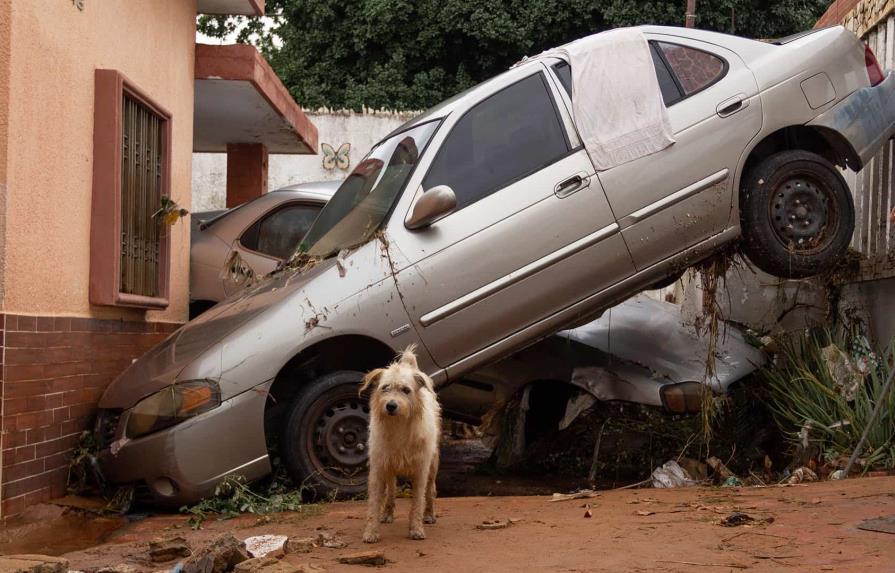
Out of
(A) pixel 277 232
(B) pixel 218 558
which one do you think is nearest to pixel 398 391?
(B) pixel 218 558

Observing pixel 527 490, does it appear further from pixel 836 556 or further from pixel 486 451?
pixel 836 556

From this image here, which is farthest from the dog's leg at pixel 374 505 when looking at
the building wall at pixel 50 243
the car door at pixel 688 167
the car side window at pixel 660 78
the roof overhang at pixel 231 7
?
the roof overhang at pixel 231 7

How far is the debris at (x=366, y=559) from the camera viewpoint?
193 inches

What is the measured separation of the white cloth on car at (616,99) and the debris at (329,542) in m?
3.05

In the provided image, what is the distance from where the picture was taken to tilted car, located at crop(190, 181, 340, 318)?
32.4ft

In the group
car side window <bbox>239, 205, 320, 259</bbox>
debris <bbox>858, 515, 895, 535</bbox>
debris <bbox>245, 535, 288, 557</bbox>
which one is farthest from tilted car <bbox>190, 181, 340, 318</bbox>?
debris <bbox>858, 515, 895, 535</bbox>

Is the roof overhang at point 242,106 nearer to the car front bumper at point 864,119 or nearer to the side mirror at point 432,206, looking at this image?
the side mirror at point 432,206

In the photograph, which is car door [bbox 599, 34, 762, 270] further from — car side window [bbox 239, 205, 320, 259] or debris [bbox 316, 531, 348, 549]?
car side window [bbox 239, 205, 320, 259]

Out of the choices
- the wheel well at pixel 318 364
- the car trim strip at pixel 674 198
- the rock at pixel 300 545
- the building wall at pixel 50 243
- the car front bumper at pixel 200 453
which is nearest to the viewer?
the rock at pixel 300 545

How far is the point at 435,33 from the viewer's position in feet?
84.5

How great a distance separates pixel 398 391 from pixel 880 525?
2439mm

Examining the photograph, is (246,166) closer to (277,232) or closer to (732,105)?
(277,232)

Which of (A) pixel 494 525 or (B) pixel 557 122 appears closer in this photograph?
(A) pixel 494 525

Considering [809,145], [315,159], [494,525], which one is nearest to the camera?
[494,525]
